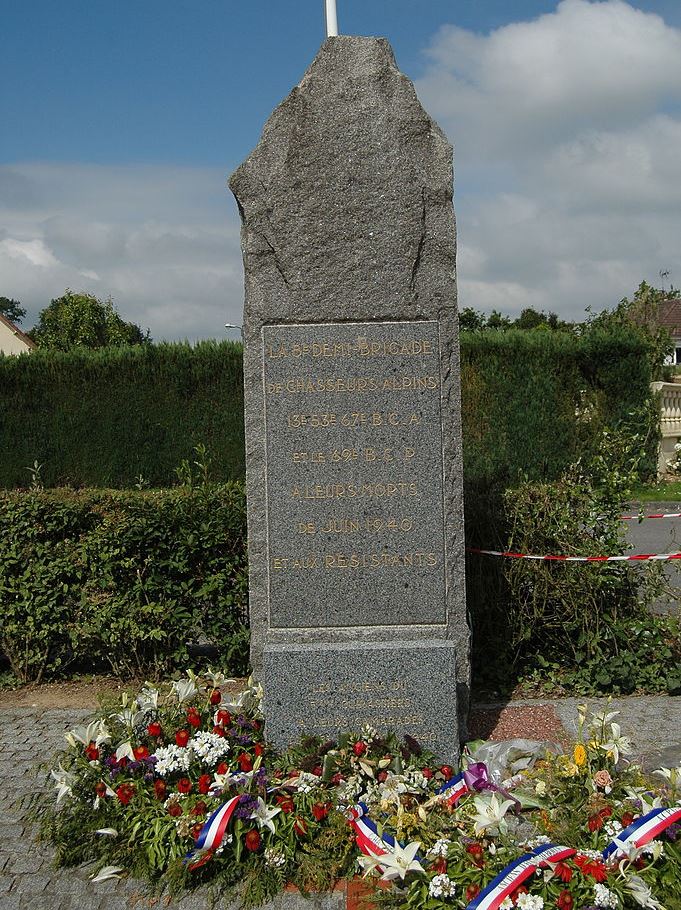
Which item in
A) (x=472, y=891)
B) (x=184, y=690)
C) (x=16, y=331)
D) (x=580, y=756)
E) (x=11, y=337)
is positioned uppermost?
(x=16, y=331)

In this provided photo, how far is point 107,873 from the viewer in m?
3.25

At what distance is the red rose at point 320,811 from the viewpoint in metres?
3.34

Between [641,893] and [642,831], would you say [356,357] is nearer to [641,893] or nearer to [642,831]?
[642,831]

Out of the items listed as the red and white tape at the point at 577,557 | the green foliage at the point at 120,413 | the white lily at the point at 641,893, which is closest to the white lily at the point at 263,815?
the white lily at the point at 641,893

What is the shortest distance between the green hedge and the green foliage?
30.5ft

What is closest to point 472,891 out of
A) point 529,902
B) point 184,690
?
point 529,902

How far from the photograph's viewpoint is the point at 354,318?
13.3ft

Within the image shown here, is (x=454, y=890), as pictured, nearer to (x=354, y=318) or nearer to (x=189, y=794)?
(x=189, y=794)

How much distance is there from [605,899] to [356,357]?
2498 millimetres

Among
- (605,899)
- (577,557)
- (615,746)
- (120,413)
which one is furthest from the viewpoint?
(120,413)

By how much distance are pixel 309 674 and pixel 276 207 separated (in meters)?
2.28

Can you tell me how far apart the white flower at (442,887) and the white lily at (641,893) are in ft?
1.93

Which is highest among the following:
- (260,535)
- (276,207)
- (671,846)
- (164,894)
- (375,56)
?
(375,56)

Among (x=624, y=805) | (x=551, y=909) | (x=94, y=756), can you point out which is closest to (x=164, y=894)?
(x=94, y=756)
